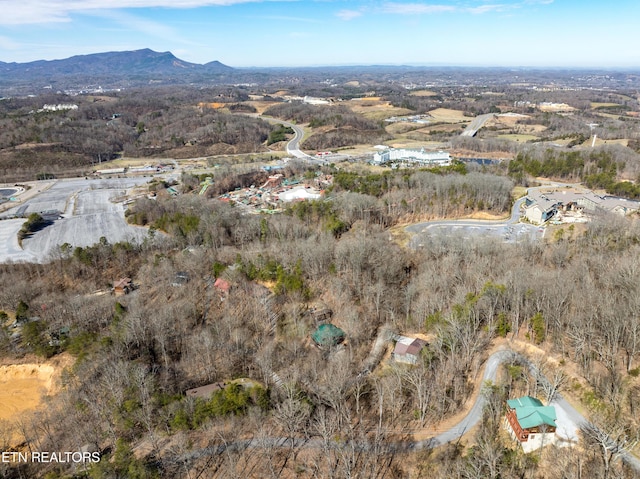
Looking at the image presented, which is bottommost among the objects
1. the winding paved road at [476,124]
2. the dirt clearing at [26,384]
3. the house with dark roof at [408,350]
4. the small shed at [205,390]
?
the dirt clearing at [26,384]

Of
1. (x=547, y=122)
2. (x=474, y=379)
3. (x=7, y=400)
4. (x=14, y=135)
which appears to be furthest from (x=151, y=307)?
(x=547, y=122)

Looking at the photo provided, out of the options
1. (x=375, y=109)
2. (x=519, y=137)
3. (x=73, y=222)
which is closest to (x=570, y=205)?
(x=73, y=222)

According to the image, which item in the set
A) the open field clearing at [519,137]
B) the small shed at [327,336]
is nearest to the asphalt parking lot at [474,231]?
the small shed at [327,336]

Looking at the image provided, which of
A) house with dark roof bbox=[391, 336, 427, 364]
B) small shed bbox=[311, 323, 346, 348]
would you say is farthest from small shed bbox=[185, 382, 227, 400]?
house with dark roof bbox=[391, 336, 427, 364]

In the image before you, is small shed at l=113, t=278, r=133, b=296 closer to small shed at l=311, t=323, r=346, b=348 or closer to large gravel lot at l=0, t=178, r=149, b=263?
large gravel lot at l=0, t=178, r=149, b=263

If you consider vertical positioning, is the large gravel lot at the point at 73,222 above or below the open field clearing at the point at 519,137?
below

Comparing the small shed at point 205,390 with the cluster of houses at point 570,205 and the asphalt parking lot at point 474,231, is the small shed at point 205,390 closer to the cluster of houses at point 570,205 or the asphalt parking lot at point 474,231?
the asphalt parking lot at point 474,231

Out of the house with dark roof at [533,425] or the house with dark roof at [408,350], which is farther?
the house with dark roof at [408,350]

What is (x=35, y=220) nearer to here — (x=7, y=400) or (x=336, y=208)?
(x=7, y=400)

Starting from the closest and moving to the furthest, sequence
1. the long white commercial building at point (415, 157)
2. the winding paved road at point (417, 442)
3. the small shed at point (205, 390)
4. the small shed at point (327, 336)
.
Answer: the winding paved road at point (417, 442), the small shed at point (205, 390), the small shed at point (327, 336), the long white commercial building at point (415, 157)
